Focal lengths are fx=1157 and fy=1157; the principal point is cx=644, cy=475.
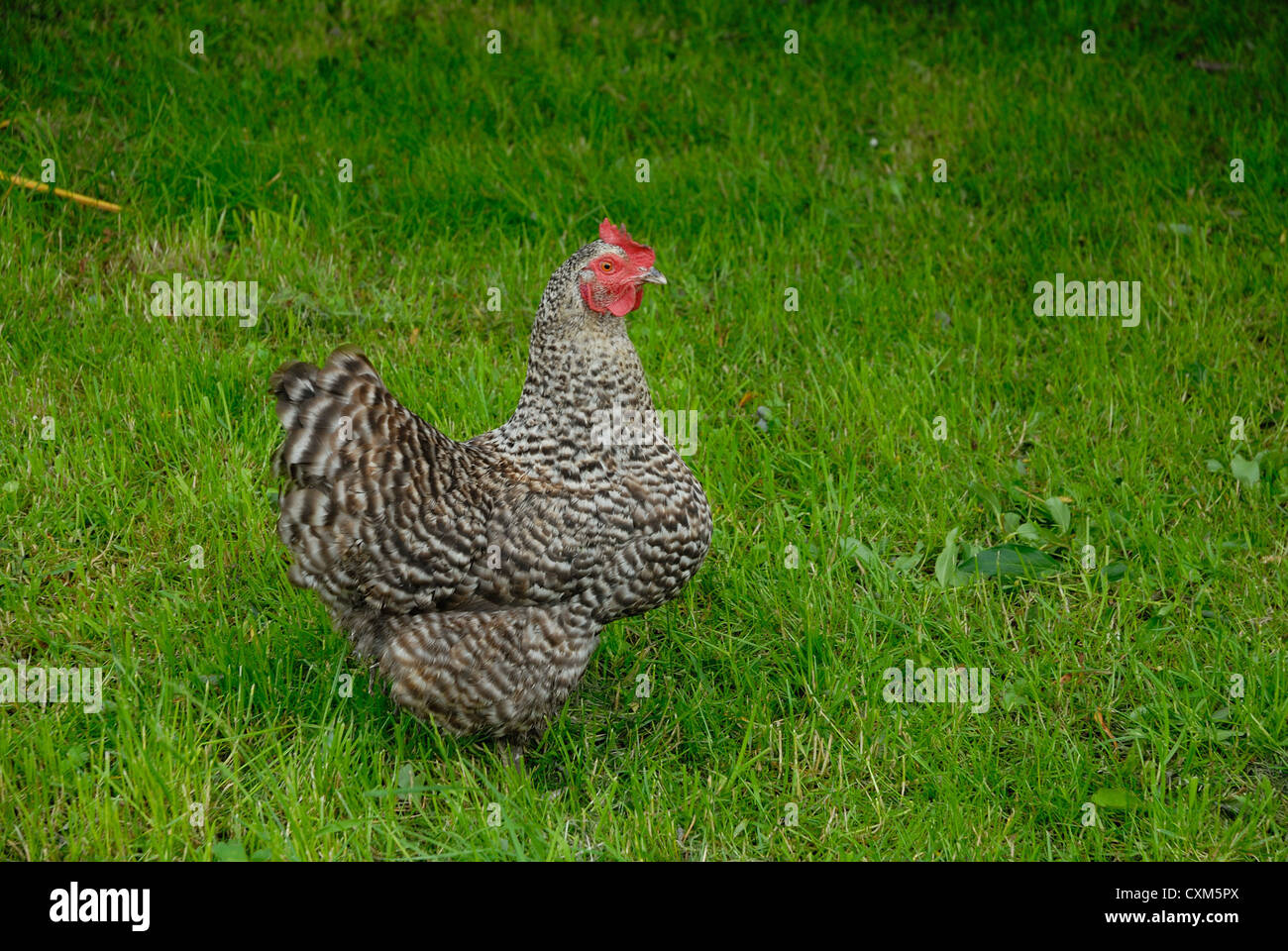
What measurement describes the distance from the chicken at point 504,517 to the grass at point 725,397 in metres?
0.35

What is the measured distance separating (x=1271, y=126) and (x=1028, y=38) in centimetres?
197

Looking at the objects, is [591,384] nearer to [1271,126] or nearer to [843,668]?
[843,668]

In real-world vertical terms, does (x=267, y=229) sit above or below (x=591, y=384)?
above

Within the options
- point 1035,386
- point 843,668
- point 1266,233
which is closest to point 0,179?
point 843,668

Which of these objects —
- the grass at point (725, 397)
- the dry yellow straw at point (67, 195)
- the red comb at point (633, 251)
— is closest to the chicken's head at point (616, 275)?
the red comb at point (633, 251)

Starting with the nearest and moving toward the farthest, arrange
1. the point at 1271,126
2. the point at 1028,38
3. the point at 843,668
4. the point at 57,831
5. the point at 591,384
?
the point at 57,831
the point at 591,384
the point at 843,668
the point at 1271,126
the point at 1028,38

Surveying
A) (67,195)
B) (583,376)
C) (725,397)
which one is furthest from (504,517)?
(67,195)

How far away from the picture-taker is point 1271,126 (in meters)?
7.48

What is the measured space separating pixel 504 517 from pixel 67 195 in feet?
13.4

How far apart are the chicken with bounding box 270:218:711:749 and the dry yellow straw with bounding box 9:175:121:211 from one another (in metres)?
3.44

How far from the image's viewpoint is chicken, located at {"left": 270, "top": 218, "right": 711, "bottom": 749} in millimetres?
3867

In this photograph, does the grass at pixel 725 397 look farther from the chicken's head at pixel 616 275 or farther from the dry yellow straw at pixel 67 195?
the chicken's head at pixel 616 275

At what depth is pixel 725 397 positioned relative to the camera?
582 centimetres

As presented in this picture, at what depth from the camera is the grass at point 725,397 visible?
13.2ft
